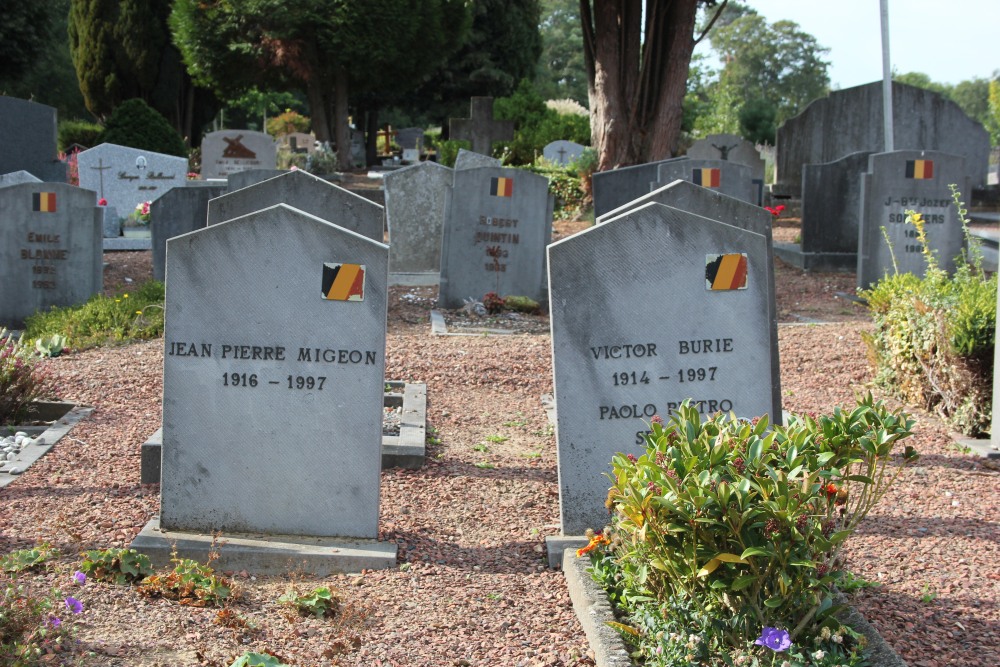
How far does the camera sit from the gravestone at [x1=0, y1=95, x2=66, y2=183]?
562 inches

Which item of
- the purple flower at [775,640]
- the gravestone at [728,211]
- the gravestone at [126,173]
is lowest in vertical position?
Result: the purple flower at [775,640]

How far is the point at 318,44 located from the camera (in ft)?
103

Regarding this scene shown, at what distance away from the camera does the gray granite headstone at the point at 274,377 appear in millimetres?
4336

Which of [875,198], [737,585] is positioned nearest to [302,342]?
[737,585]

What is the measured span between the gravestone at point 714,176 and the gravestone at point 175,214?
187 inches

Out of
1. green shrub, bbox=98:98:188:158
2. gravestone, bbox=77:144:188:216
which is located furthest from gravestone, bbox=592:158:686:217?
green shrub, bbox=98:98:188:158

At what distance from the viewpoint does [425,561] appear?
172 inches

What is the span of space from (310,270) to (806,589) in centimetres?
234

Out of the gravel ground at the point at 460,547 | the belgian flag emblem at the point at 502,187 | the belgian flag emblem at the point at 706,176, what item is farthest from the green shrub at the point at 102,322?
the belgian flag emblem at the point at 706,176

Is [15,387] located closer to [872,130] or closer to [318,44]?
[872,130]

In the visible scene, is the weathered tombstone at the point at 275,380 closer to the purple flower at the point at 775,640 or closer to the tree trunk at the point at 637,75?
the purple flower at the point at 775,640

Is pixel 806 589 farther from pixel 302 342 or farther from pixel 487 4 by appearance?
pixel 487 4

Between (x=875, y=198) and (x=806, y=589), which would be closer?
(x=806, y=589)

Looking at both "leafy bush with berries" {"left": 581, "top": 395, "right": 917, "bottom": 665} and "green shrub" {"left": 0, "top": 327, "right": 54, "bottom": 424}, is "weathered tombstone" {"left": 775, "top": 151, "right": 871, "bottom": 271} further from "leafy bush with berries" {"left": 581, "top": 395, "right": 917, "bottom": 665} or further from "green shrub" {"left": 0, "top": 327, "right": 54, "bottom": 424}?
"leafy bush with berries" {"left": 581, "top": 395, "right": 917, "bottom": 665}
